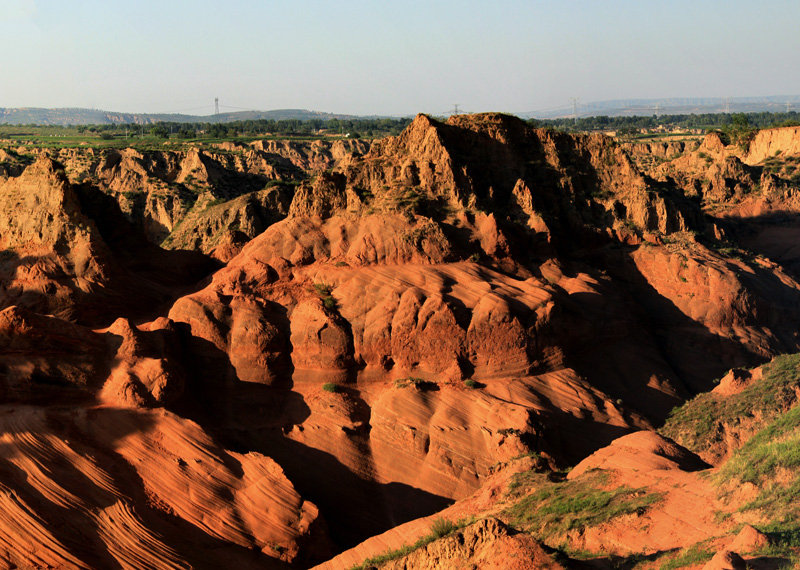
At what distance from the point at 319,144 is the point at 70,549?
127 m

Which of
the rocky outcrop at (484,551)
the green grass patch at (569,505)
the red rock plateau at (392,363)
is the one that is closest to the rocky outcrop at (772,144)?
the red rock plateau at (392,363)

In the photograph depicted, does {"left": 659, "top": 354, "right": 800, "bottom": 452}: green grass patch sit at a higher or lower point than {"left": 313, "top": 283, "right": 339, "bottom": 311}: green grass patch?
lower

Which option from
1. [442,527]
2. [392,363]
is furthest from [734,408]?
[442,527]

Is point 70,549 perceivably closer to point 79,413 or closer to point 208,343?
point 79,413

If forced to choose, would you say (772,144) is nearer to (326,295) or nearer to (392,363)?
(326,295)

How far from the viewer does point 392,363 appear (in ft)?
95.2

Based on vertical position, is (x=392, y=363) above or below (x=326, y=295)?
below

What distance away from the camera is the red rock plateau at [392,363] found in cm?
2012

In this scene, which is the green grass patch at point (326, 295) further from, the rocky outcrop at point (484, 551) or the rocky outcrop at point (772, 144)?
the rocky outcrop at point (772, 144)

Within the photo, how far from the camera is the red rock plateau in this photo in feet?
66.0

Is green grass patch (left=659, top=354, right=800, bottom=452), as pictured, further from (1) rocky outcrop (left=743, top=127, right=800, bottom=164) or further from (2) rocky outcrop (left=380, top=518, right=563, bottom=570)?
(1) rocky outcrop (left=743, top=127, right=800, bottom=164)

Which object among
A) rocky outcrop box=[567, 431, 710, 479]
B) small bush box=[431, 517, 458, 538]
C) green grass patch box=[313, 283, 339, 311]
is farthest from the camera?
green grass patch box=[313, 283, 339, 311]

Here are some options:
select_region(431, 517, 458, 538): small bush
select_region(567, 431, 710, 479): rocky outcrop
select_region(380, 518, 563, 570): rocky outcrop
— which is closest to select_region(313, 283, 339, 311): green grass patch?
select_region(567, 431, 710, 479): rocky outcrop

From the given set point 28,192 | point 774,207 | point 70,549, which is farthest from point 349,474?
point 774,207
